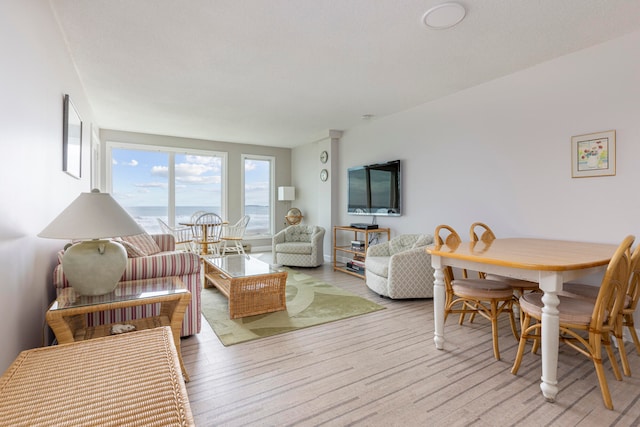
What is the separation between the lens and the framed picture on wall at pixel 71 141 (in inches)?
95.1

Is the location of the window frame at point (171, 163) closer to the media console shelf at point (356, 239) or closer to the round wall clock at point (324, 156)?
the round wall clock at point (324, 156)

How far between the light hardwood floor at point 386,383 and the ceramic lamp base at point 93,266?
0.81 metres

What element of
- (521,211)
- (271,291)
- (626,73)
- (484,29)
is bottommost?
Answer: (271,291)

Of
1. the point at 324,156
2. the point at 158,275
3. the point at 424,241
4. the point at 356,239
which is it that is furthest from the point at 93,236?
the point at 324,156

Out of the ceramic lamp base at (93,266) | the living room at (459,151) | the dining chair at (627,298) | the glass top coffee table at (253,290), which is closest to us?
the living room at (459,151)

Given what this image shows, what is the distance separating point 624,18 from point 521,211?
5.52 ft

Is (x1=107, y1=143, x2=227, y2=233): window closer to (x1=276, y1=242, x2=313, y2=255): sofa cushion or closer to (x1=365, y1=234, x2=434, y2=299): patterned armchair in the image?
(x1=276, y1=242, x2=313, y2=255): sofa cushion

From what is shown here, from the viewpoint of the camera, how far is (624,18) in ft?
7.36

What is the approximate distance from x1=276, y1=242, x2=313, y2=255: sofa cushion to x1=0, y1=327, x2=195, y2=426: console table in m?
3.95

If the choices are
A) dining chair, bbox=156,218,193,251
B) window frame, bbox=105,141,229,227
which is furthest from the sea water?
dining chair, bbox=156,218,193,251

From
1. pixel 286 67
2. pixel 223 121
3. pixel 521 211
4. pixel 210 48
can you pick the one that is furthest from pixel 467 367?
pixel 223 121

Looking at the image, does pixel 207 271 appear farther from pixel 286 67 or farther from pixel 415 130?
pixel 415 130

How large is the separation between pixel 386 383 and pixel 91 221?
1979mm

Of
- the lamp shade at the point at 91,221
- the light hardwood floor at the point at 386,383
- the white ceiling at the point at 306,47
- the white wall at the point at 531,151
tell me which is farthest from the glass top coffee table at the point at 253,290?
the white wall at the point at 531,151
